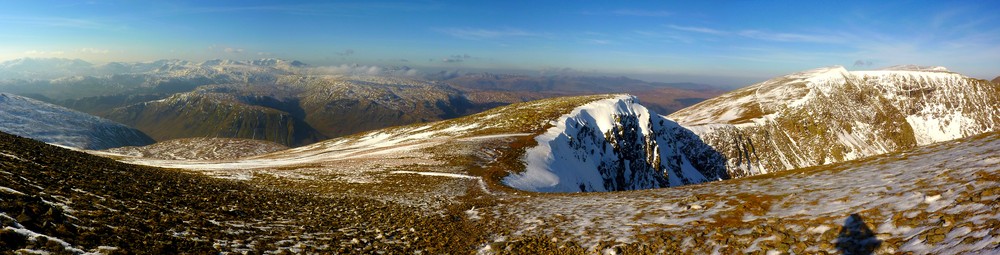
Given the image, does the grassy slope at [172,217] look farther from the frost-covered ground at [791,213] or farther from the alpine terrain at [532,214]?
the frost-covered ground at [791,213]

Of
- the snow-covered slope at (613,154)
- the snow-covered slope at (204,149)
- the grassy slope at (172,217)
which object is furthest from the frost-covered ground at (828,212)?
the snow-covered slope at (204,149)

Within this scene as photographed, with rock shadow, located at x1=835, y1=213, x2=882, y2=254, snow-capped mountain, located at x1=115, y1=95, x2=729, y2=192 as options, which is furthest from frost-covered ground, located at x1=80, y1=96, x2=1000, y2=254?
snow-capped mountain, located at x1=115, y1=95, x2=729, y2=192

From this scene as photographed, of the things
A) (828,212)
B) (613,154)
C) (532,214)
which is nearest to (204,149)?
(613,154)

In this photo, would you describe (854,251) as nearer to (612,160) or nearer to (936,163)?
(936,163)

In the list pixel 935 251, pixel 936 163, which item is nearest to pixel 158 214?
pixel 935 251

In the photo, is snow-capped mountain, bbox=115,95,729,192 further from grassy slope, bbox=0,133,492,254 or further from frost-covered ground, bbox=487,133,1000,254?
frost-covered ground, bbox=487,133,1000,254

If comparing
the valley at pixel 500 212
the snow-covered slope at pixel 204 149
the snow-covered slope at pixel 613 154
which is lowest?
the snow-covered slope at pixel 204 149

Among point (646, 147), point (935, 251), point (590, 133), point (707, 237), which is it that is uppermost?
point (935, 251)
